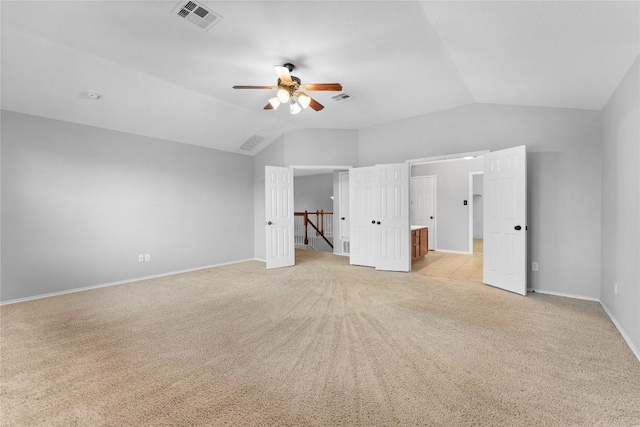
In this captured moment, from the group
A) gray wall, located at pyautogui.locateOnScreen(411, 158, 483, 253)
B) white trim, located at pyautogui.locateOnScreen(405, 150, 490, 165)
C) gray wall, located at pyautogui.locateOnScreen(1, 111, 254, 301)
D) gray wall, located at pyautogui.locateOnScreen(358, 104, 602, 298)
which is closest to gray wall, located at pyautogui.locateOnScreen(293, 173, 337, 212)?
gray wall, located at pyautogui.locateOnScreen(411, 158, 483, 253)

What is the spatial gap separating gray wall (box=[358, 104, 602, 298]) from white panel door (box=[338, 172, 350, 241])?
3.09 metres

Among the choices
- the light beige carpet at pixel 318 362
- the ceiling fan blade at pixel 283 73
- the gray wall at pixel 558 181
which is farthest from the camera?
the gray wall at pixel 558 181

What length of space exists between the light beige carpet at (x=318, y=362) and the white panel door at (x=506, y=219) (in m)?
0.33

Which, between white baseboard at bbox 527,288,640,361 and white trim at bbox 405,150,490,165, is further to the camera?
white trim at bbox 405,150,490,165

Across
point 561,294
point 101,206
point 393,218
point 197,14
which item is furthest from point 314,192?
point 197,14

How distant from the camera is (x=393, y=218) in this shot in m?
5.48

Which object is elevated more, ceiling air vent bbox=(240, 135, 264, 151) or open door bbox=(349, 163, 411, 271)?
ceiling air vent bbox=(240, 135, 264, 151)

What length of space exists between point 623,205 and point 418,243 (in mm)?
3698

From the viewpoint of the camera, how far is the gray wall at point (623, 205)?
2455 millimetres

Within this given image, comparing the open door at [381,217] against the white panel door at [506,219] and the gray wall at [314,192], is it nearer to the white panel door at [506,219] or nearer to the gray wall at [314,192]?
the white panel door at [506,219]

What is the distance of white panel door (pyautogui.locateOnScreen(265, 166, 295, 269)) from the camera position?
5.83m

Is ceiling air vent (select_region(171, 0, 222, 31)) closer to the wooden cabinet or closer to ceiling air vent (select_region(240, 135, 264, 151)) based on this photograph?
ceiling air vent (select_region(240, 135, 264, 151))

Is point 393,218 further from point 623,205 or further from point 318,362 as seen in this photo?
point 318,362

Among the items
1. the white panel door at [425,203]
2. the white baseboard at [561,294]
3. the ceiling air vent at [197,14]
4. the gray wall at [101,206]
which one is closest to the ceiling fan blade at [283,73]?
the ceiling air vent at [197,14]
